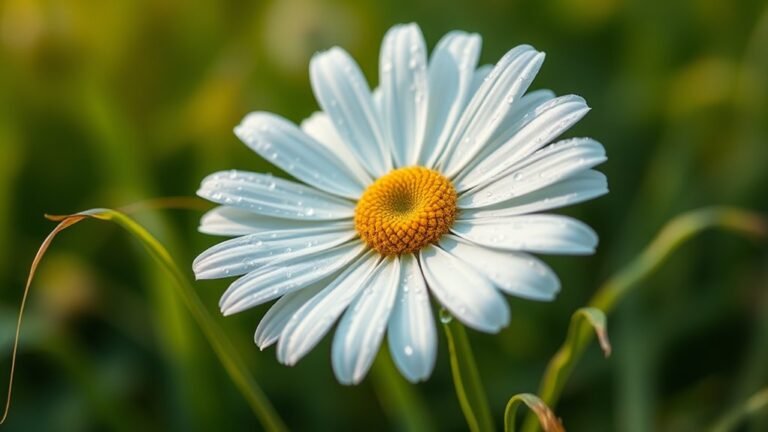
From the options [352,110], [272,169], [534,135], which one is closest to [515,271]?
[534,135]

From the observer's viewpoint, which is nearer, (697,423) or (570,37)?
(697,423)

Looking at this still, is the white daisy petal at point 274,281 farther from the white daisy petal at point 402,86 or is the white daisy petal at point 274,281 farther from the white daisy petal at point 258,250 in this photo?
the white daisy petal at point 402,86

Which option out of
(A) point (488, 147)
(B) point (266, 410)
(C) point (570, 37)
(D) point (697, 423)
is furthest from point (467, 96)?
(C) point (570, 37)

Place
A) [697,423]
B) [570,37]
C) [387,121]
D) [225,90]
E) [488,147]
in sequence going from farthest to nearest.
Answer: [570,37] → [225,90] → [697,423] → [387,121] → [488,147]

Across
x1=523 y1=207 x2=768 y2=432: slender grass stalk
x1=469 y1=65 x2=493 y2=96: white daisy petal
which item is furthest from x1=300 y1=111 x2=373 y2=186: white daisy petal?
x1=523 y1=207 x2=768 y2=432: slender grass stalk

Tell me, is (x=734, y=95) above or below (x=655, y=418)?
above

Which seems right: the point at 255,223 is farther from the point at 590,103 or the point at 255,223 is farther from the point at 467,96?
the point at 590,103

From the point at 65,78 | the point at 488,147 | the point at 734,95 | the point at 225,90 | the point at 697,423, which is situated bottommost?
the point at 697,423
